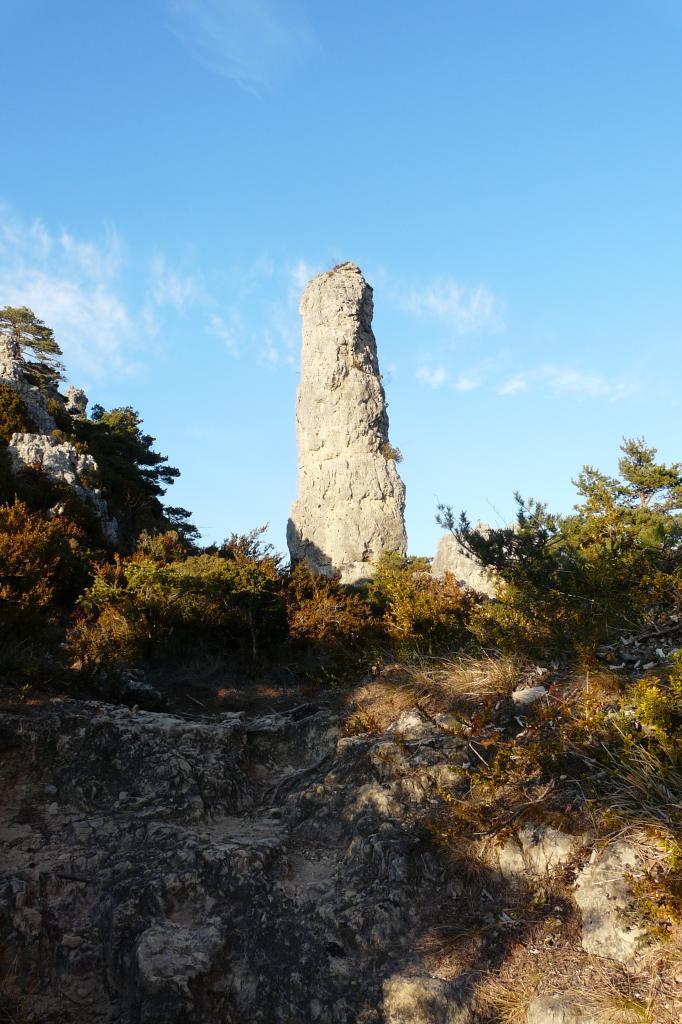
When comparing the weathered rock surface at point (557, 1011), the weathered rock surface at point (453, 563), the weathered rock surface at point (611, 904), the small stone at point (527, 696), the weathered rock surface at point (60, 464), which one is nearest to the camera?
the weathered rock surface at point (557, 1011)

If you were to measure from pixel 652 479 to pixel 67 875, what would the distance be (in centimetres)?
2077

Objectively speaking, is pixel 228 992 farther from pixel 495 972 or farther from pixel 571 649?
pixel 571 649

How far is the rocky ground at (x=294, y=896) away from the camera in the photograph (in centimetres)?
324

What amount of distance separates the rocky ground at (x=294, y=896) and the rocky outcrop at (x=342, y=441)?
971 inches

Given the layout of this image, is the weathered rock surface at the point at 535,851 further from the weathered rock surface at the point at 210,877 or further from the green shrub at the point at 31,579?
the green shrub at the point at 31,579

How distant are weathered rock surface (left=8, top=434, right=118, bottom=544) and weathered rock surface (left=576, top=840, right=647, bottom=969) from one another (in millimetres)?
13470

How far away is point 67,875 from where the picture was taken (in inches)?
171

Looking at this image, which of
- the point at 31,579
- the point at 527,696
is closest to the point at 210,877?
the point at 527,696

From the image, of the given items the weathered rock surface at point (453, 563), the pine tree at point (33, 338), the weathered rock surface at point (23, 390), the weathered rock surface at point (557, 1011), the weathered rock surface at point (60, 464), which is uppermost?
the pine tree at point (33, 338)

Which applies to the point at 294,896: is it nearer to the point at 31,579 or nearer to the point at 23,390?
the point at 31,579

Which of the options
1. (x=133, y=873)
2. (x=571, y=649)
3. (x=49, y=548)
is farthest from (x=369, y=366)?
(x=133, y=873)

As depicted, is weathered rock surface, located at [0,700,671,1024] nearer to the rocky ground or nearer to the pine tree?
the rocky ground

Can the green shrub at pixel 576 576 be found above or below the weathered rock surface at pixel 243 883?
above

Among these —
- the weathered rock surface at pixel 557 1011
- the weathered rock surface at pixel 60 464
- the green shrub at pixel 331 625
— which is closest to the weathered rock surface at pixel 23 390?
the weathered rock surface at pixel 60 464
